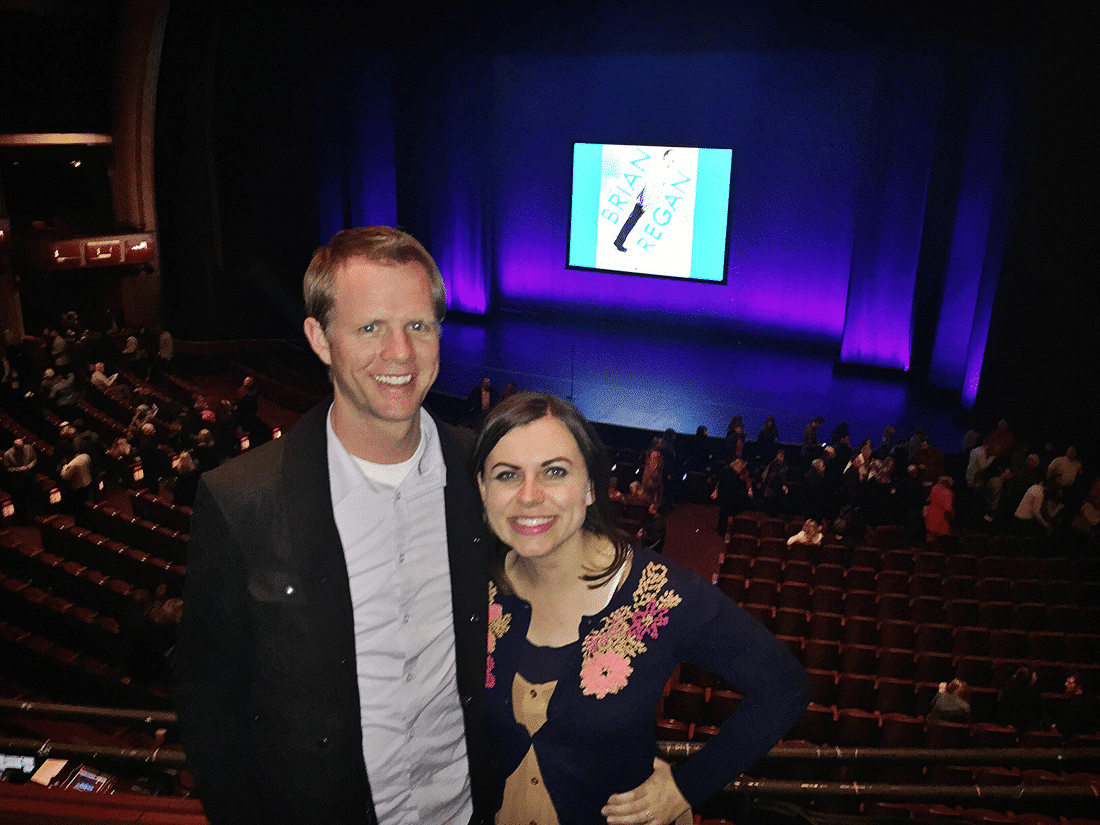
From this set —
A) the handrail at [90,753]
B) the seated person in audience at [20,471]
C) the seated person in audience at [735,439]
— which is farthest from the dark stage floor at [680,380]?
the handrail at [90,753]

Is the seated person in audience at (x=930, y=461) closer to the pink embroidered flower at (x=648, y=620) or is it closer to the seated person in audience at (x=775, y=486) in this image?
the seated person in audience at (x=775, y=486)

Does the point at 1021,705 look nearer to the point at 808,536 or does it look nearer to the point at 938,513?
the point at 808,536

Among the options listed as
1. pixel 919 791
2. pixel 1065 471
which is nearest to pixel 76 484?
pixel 919 791

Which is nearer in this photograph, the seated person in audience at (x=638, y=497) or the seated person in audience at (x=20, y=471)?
the seated person in audience at (x=20, y=471)

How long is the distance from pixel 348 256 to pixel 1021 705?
4.79 m

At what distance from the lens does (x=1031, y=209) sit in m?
10.2

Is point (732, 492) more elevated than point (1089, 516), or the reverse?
point (1089, 516)

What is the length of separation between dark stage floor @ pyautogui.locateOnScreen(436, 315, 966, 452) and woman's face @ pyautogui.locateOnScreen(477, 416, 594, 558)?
358 inches

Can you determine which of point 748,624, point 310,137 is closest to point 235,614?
point 748,624

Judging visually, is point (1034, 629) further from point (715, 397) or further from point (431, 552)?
point (715, 397)

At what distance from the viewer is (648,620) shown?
1720 mm

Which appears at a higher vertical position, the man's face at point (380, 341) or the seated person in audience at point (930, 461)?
the man's face at point (380, 341)

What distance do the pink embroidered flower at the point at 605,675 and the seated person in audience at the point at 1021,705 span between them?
406 cm

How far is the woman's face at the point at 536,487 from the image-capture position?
1707 mm
